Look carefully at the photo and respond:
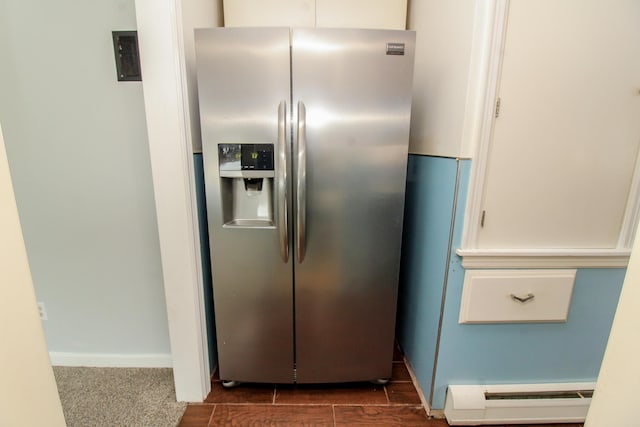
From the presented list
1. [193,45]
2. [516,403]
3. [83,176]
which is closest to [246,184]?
[193,45]

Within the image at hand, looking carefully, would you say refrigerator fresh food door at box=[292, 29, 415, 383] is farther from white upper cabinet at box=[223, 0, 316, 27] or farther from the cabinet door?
A: white upper cabinet at box=[223, 0, 316, 27]

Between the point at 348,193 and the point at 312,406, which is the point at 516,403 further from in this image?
the point at 348,193

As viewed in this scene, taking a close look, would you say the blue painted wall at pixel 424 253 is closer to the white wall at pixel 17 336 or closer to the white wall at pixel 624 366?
the white wall at pixel 624 366

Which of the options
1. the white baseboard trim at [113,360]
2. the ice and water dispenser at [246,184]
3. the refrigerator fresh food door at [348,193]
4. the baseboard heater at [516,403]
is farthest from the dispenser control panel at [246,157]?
the baseboard heater at [516,403]

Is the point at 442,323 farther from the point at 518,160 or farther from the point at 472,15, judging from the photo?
the point at 472,15

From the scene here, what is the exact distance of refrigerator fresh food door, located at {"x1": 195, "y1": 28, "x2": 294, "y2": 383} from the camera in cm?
119

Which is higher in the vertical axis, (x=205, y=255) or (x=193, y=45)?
(x=193, y=45)

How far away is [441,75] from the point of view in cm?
133

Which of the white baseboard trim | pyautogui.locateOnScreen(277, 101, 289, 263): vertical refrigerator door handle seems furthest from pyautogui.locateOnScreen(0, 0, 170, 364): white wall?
pyautogui.locateOnScreen(277, 101, 289, 263): vertical refrigerator door handle

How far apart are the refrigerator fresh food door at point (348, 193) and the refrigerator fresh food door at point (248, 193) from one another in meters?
0.07

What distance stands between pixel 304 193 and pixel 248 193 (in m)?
0.29

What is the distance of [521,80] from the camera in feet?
3.54

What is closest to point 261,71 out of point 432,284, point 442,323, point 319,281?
point 319,281

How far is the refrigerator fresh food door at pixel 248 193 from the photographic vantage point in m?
1.19
